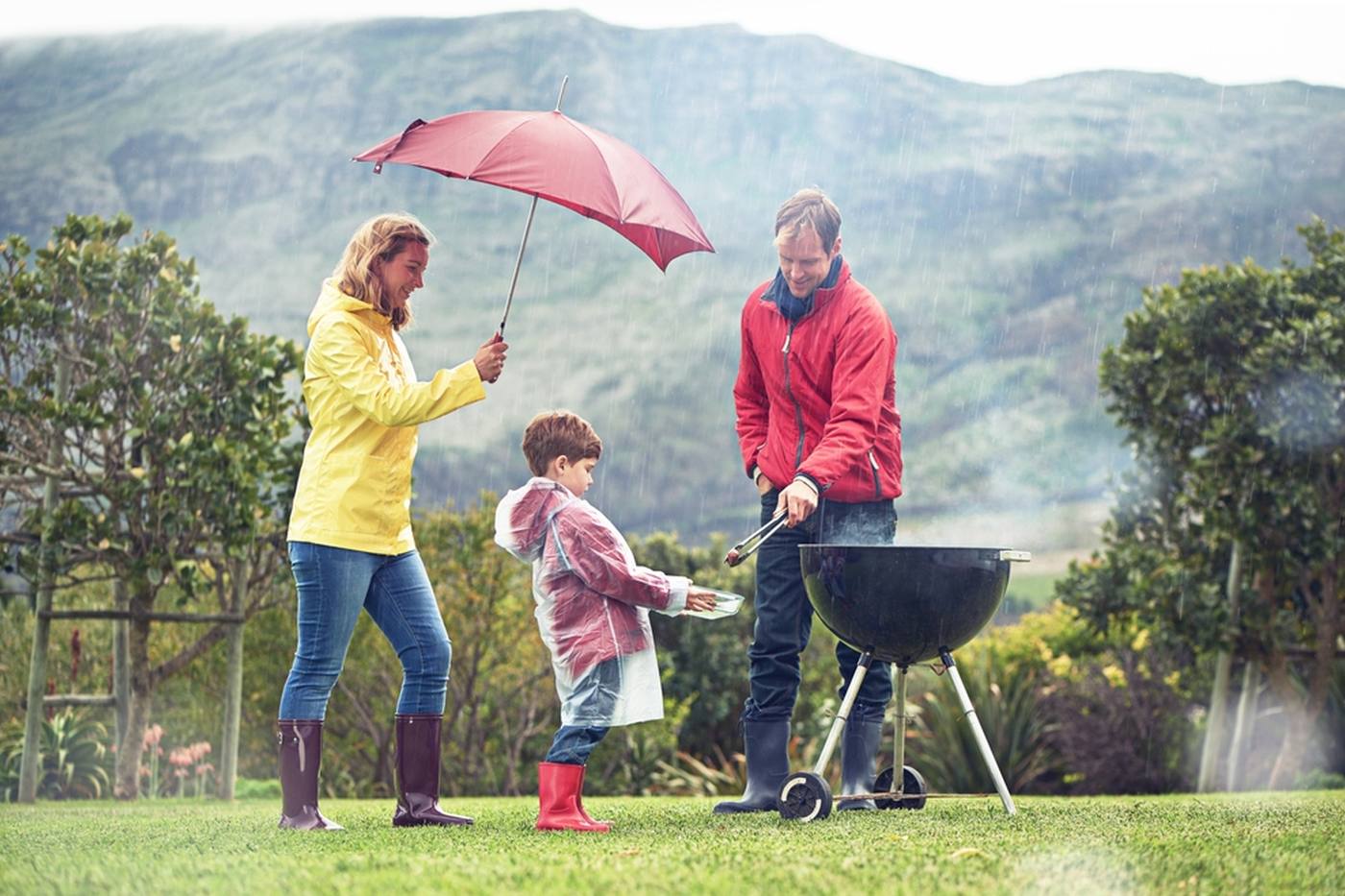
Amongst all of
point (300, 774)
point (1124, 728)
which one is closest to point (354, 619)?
point (300, 774)

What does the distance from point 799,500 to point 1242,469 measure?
558 centimetres

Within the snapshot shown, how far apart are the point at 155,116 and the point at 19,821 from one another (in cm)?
11254

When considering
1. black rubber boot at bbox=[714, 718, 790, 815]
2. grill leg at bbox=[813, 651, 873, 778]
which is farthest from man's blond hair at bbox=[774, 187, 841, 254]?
black rubber boot at bbox=[714, 718, 790, 815]

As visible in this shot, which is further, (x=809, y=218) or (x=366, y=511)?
(x=809, y=218)

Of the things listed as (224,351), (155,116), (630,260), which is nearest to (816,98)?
(630,260)

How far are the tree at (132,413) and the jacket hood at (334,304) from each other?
299 cm

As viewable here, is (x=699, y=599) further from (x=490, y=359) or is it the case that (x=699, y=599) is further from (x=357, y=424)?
(x=357, y=424)

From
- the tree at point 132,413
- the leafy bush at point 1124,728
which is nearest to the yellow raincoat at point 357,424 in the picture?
the tree at point 132,413

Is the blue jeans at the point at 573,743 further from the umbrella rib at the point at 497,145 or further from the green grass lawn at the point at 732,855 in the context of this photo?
the umbrella rib at the point at 497,145

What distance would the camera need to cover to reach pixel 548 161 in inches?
151

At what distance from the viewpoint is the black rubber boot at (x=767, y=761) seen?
4.09 meters

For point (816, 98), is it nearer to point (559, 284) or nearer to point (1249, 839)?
point (559, 284)

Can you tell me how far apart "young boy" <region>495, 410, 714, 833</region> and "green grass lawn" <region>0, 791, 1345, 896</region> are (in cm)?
24

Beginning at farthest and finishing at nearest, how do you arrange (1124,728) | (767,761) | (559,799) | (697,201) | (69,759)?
(697,201) < (1124,728) < (69,759) < (767,761) < (559,799)
